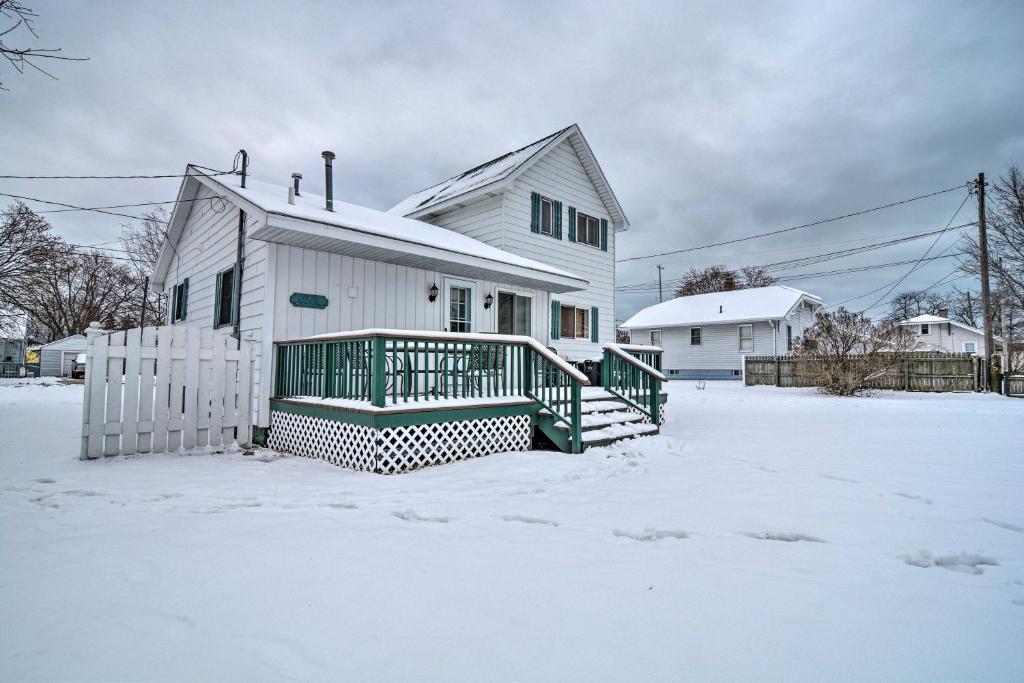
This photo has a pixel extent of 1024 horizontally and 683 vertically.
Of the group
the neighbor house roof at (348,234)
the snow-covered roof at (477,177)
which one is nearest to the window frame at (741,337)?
the snow-covered roof at (477,177)

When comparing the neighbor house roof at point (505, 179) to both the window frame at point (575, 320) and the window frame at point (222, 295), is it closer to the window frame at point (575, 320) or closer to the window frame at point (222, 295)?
the window frame at point (575, 320)

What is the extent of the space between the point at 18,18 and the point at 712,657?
8089mm

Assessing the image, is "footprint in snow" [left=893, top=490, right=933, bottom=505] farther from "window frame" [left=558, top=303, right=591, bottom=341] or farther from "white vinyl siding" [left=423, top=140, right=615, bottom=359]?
A: "window frame" [left=558, top=303, right=591, bottom=341]

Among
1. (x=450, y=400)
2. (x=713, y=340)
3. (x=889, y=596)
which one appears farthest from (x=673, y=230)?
(x=889, y=596)

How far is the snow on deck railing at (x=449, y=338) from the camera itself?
5.48 metres

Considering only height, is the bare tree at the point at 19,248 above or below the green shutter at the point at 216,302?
above

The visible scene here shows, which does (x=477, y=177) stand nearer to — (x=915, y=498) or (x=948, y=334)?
(x=915, y=498)

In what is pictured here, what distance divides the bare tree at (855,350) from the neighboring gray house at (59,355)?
139 feet

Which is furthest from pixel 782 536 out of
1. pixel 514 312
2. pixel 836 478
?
pixel 514 312

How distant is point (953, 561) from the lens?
2812 mm

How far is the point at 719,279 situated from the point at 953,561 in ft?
143

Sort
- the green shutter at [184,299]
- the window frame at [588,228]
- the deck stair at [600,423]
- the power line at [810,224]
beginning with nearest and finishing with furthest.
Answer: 1. the deck stair at [600,423]
2. the green shutter at [184,299]
3. the window frame at [588,228]
4. the power line at [810,224]

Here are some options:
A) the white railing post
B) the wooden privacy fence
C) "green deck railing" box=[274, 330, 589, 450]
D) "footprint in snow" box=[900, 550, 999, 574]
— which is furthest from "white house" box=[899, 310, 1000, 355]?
the white railing post

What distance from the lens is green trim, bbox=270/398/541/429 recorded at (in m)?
5.31
